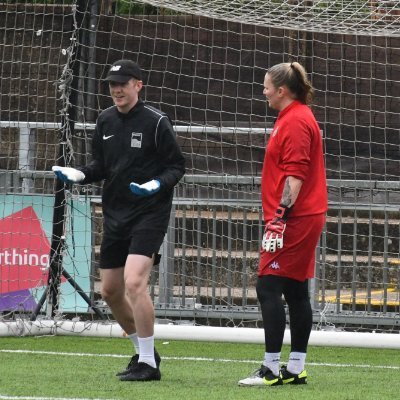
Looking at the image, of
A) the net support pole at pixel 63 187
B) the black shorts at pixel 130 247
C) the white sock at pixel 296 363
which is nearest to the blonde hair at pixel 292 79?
the black shorts at pixel 130 247

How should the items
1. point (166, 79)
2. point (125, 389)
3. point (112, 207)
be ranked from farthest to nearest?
1. point (166, 79)
2. point (112, 207)
3. point (125, 389)

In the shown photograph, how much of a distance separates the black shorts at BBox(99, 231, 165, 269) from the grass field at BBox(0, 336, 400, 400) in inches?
26.7

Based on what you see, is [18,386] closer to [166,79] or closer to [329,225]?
[329,225]

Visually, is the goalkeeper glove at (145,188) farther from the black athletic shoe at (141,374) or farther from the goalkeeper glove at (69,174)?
the black athletic shoe at (141,374)

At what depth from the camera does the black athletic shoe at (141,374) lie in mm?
7285

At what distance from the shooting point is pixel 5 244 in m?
10.6

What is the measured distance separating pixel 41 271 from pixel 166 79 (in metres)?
3.59

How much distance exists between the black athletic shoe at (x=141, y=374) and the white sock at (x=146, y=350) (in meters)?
0.03

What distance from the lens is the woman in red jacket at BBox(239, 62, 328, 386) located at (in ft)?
22.8

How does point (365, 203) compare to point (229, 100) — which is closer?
point (365, 203)

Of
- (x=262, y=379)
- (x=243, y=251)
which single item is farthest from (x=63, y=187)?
(x=262, y=379)

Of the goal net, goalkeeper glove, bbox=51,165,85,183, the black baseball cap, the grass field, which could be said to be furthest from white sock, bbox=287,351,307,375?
the goal net

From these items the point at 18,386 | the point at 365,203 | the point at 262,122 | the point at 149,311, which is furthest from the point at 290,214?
the point at 262,122

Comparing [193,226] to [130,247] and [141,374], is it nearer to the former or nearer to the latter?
[130,247]
